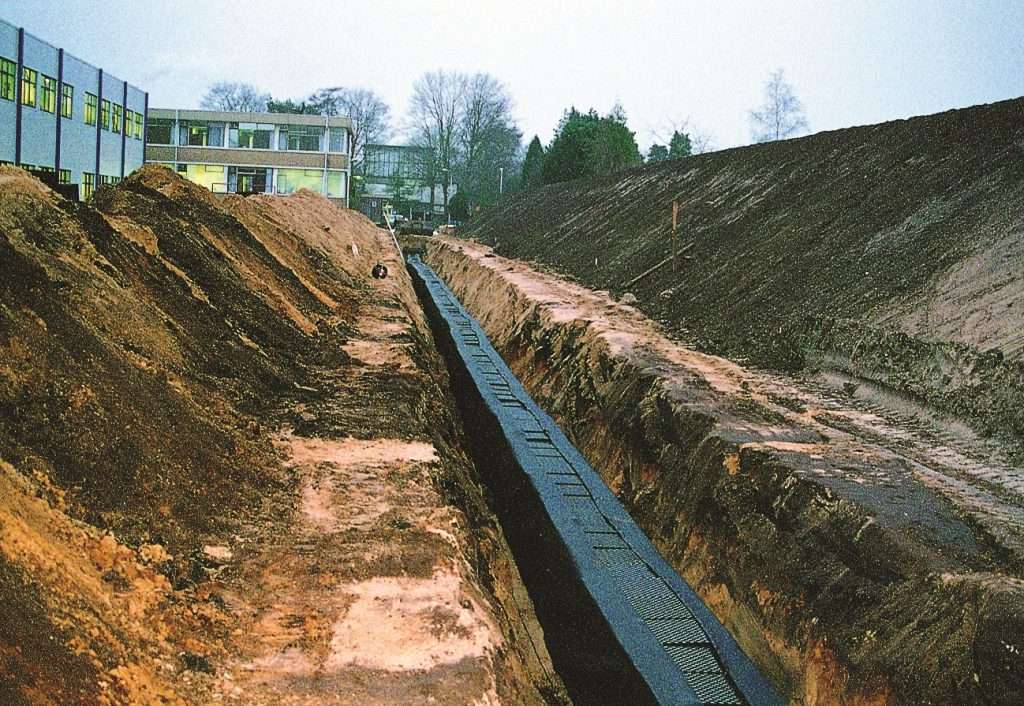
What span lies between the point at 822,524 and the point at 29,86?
31190 mm

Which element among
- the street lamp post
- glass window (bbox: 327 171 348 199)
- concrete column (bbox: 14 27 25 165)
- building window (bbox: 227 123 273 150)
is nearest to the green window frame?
concrete column (bbox: 14 27 25 165)

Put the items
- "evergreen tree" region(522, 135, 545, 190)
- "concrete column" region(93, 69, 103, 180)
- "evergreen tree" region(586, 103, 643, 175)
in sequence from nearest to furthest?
"concrete column" region(93, 69, 103, 180) < "evergreen tree" region(586, 103, 643, 175) < "evergreen tree" region(522, 135, 545, 190)

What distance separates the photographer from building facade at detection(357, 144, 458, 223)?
222ft

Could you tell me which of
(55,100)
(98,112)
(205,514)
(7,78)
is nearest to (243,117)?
(98,112)

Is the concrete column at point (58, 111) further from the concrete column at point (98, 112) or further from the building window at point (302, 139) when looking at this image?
the building window at point (302, 139)

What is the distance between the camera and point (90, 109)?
116ft

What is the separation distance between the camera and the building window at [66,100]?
32.4 meters

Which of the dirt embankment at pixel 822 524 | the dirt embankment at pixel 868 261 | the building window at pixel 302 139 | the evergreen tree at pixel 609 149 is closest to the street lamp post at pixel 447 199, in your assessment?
the building window at pixel 302 139

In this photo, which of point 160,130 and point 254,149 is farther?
point 254,149

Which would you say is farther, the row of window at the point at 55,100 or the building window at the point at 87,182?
the building window at the point at 87,182

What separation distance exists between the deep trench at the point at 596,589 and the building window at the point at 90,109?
30468 millimetres

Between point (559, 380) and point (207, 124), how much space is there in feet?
147

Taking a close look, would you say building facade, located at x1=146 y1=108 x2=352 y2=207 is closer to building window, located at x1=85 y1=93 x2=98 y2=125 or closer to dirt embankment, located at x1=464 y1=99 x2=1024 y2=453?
building window, located at x1=85 y1=93 x2=98 y2=125

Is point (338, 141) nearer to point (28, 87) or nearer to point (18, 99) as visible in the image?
point (28, 87)
